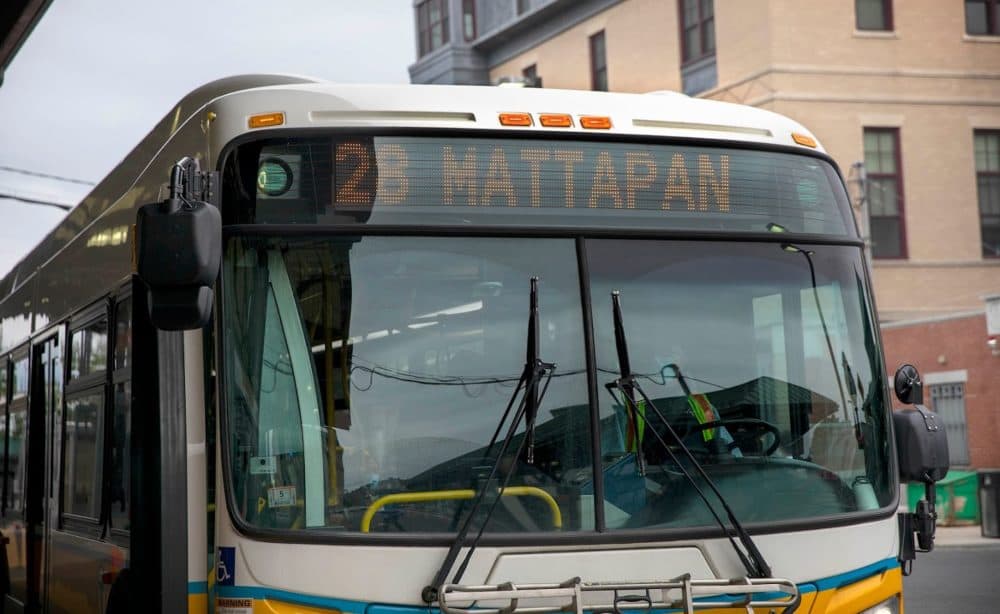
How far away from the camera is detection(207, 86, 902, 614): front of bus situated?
5047 millimetres

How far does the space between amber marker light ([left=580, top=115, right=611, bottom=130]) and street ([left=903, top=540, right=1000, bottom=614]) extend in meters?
9.44

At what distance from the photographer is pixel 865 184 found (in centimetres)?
3070

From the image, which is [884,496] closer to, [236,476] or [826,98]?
[236,476]

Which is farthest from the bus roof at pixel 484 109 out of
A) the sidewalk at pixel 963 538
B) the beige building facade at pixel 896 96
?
the beige building facade at pixel 896 96

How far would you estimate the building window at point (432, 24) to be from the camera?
42.7 metres

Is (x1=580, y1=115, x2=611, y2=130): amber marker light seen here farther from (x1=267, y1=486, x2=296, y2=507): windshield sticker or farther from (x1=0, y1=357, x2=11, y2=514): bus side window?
(x1=0, y1=357, x2=11, y2=514): bus side window

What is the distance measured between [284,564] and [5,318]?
23.0ft

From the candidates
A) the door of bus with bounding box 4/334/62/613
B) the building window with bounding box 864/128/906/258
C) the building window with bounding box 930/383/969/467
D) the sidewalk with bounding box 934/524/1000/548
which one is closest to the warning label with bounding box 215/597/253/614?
the door of bus with bounding box 4/334/62/613

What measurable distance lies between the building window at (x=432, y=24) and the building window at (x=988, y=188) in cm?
1594

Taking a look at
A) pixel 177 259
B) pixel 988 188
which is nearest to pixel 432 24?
pixel 988 188

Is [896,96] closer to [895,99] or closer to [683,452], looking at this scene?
[895,99]

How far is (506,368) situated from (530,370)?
0.09 metres

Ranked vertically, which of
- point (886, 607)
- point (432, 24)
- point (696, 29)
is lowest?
point (886, 607)

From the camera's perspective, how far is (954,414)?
2898cm
